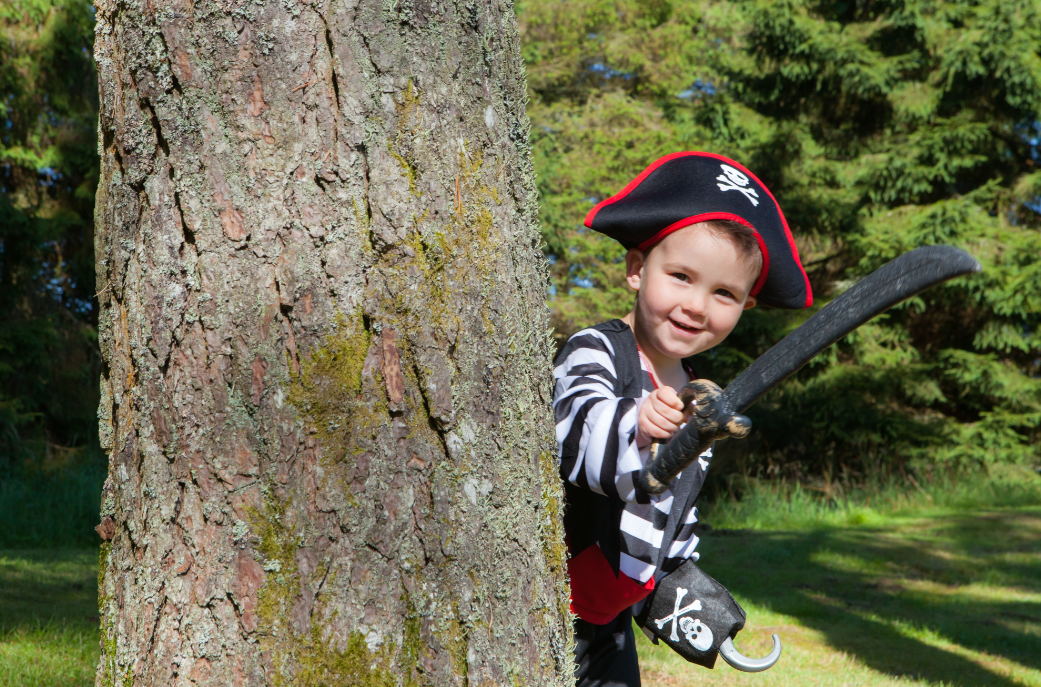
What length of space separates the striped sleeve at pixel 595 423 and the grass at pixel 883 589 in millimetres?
2162

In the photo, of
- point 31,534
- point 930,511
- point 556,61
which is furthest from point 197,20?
point 556,61

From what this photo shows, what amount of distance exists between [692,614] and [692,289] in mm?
885

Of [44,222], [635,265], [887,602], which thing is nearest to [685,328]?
[635,265]

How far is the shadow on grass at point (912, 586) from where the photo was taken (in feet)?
14.1

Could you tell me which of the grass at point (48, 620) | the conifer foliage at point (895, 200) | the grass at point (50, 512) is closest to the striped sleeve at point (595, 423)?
the grass at point (48, 620)

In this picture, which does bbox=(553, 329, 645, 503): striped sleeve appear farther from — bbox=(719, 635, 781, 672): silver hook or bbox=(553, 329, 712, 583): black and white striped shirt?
bbox=(719, 635, 781, 672): silver hook

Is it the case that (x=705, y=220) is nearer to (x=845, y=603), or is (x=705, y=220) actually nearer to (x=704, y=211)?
(x=704, y=211)

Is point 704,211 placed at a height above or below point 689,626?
above

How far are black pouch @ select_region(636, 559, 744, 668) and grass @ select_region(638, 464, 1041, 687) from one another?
1445mm

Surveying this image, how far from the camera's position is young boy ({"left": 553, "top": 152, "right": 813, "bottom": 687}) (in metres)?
1.86

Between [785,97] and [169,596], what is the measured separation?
12.1m

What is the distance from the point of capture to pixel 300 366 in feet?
4.46

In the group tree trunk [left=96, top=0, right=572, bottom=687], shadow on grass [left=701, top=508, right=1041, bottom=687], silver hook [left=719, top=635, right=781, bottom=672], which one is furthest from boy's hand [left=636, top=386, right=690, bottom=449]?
shadow on grass [left=701, top=508, right=1041, bottom=687]

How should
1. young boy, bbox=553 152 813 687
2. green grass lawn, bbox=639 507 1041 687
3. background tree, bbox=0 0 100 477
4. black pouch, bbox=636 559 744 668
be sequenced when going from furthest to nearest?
background tree, bbox=0 0 100 477 < green grass lawn, bbox=639 507 1041 687 < black pouch, bbox=636 559 744 668 < young boy, bbox=553 152 813 687
